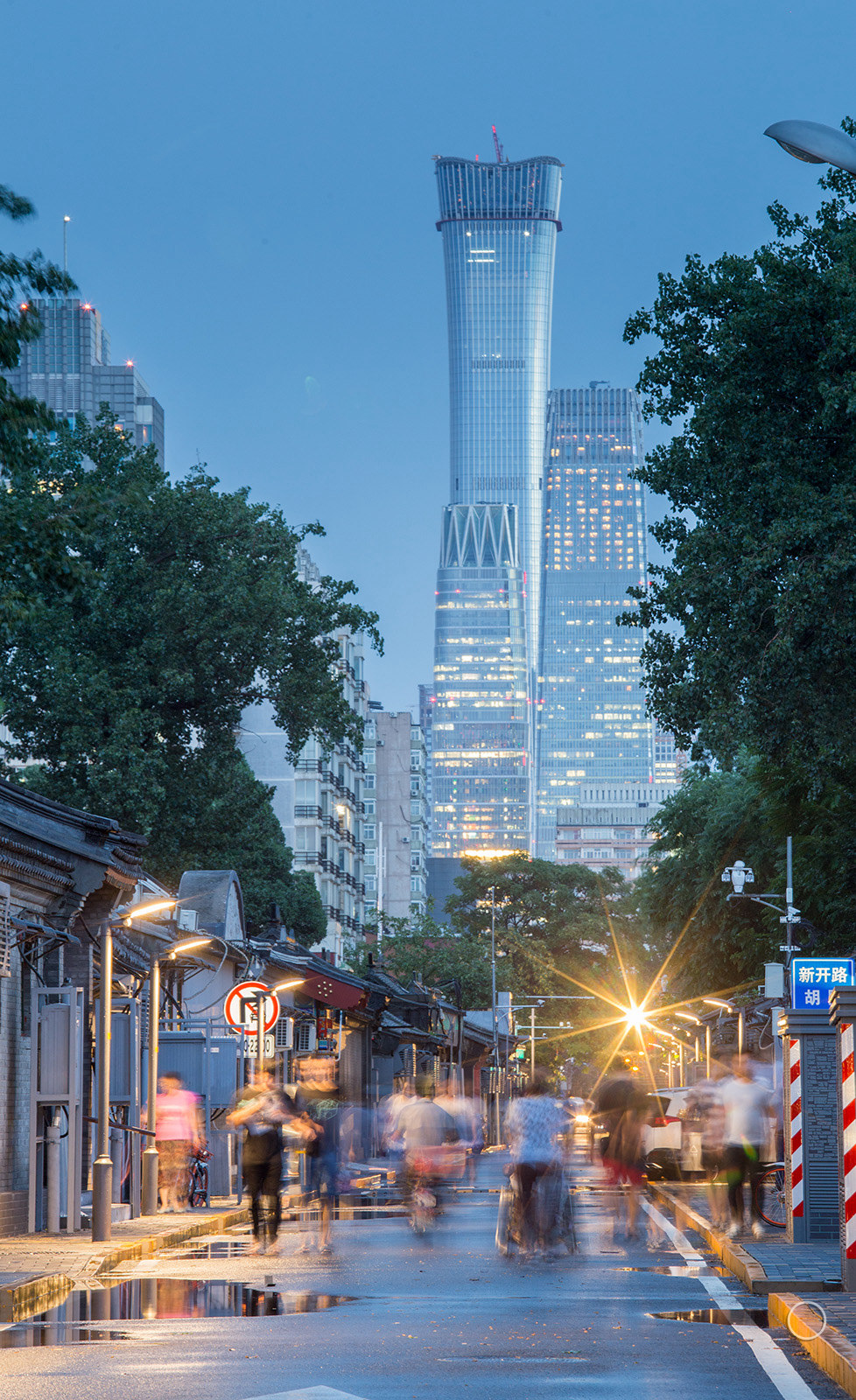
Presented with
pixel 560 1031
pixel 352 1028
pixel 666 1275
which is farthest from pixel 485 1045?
pixel 666 1275

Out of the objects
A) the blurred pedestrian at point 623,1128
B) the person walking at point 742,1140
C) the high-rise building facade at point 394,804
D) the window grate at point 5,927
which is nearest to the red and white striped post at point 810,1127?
the person walking at point 742,1140

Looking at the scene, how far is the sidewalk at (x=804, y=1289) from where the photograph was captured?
10.3m

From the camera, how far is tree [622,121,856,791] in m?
24.4

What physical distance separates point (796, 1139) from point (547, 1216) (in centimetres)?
264

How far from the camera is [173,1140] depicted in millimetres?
26453

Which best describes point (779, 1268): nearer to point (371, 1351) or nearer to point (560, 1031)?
point (371, 1351)

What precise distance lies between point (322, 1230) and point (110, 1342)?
8.45m

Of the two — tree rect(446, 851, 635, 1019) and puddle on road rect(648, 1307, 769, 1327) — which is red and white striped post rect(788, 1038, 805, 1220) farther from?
tree rect(446, 851, 635, 1019)

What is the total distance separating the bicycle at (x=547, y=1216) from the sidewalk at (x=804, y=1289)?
1.54 meters

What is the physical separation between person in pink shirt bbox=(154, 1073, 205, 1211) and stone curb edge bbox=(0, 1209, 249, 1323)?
6.05 ft

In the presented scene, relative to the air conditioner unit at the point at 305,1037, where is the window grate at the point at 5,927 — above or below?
above

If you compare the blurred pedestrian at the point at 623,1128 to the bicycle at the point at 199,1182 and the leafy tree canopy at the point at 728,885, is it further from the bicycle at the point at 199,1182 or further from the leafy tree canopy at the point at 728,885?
the leafy tree canopy at the point at 728,885

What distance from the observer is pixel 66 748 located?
134 feet

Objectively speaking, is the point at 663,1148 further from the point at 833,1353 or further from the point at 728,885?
the point at 833,1353
